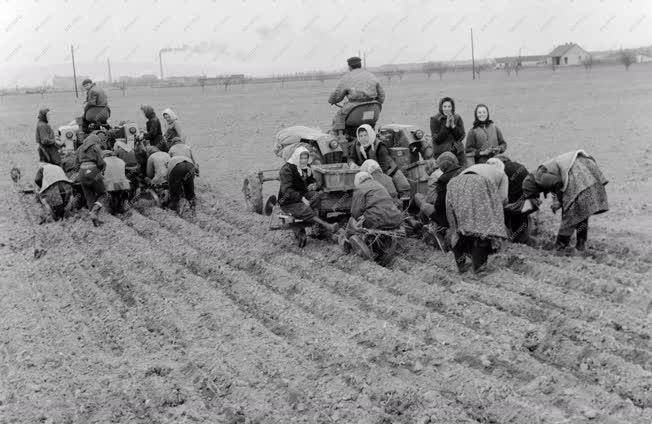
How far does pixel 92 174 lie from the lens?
11.0m

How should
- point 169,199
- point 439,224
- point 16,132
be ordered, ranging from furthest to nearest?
point 16,132 < point 169,199 < point 439,224

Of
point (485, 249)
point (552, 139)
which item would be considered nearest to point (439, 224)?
point (485, 249)

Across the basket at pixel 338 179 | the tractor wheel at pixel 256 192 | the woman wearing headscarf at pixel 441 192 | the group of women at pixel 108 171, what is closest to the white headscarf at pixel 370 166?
the basket at pixel 338 179

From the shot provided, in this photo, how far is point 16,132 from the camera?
2877cm

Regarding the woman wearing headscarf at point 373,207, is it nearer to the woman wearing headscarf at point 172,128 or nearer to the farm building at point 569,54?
the woman wearing headscarf at point 172,128

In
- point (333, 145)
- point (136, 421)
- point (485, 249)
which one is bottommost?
point (136, 421)

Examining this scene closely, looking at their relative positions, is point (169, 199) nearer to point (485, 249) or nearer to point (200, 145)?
point (485, 249)

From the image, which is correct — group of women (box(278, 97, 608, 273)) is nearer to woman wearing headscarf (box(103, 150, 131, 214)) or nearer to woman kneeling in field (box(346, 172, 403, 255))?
woman kneeling in field (box(346, 172, 403, 255))

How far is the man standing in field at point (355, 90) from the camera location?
9.98 metres

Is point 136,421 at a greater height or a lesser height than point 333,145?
lesser

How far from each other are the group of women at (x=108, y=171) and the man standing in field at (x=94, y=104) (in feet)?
1.90

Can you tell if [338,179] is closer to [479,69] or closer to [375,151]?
[375,151]

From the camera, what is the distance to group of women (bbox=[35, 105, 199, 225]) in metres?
11.1

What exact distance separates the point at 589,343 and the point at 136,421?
3.21m
